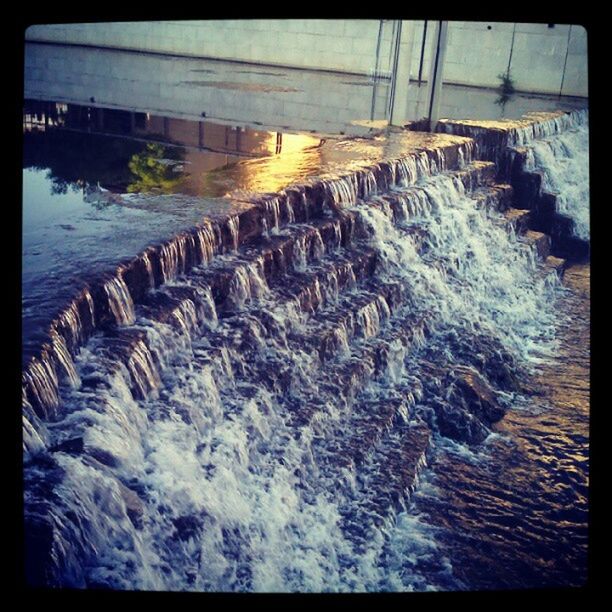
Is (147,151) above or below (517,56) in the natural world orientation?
below

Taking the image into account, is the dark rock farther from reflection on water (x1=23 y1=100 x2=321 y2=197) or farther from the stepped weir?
reflection on water (x1=23 y1=100 x2=321 y2=197)

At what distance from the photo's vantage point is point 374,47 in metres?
13.9

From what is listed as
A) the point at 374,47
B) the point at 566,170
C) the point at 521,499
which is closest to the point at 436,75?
the point at 566,170

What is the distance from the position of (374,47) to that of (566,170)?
5567 mm

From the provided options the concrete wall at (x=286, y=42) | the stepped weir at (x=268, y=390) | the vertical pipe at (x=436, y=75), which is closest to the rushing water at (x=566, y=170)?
the vertical pipe at (x=436, y=75)

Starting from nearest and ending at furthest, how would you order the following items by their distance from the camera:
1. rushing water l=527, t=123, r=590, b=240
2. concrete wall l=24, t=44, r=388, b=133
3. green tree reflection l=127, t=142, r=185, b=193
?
1. green tree reflection l=127, t=142, r=185, b=193
2. rushing water l=527, t=123, r=590, b=240
3. concrete wall l=24, t=44, r=388, b=133

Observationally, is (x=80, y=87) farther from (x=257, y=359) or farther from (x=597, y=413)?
(x=597, y=413)

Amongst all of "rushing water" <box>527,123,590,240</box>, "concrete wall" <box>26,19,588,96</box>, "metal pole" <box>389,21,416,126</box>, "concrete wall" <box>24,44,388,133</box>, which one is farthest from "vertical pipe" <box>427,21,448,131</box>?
"concrete wall" <box>26,19,588,96</box>

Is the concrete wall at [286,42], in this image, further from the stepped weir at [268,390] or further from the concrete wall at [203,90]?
the stepped weir at [268,390]

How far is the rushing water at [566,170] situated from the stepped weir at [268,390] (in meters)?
2.01

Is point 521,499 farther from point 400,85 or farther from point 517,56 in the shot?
point 517,56

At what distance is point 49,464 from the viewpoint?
3311 mm

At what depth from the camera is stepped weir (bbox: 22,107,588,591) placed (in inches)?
135

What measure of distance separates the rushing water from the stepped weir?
2009 mm
